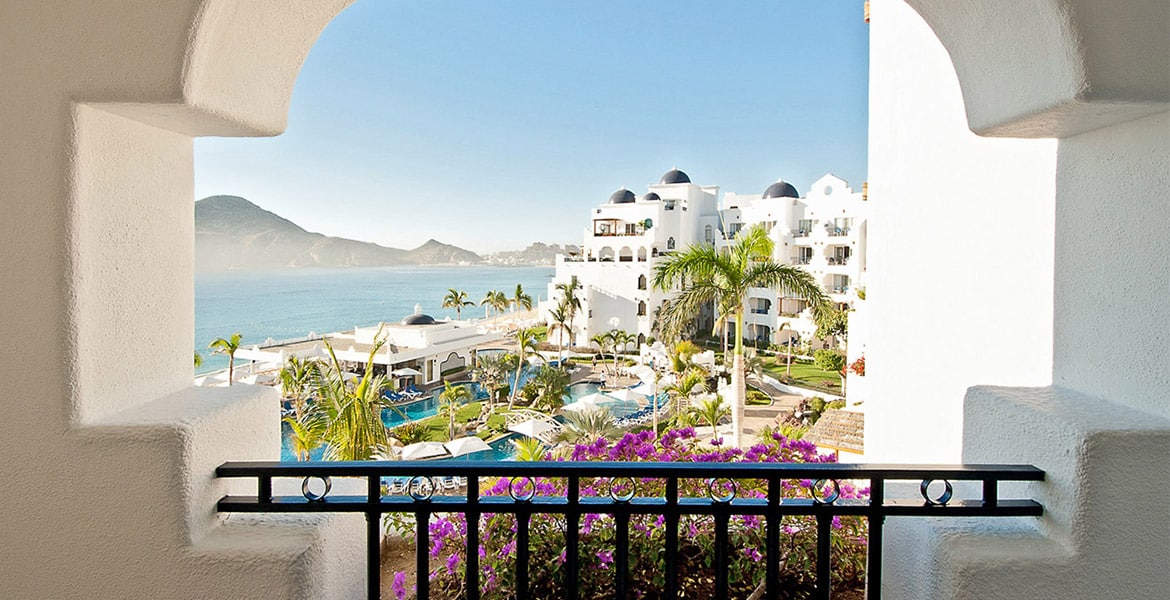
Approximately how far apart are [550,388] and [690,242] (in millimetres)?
13610

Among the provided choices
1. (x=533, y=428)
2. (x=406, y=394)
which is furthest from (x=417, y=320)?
(x=533, y=428)

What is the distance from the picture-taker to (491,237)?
272ft

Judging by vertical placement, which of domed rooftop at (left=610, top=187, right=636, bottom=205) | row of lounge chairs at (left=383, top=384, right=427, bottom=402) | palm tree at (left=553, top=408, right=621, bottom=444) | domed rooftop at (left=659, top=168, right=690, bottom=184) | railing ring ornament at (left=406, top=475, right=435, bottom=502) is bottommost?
row of lounge chairs at (left=383, top=384, right=427, bottom=402)

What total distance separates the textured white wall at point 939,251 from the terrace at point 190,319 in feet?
0.59

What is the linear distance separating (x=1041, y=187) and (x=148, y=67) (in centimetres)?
215

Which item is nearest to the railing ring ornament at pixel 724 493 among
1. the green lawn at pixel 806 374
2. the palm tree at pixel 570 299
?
the green lawn at pixel 806 374

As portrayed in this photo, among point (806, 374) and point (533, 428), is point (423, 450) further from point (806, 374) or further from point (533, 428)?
point (806, 374)

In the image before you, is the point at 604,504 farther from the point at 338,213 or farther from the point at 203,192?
the point at 203,192

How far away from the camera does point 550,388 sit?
24078mm

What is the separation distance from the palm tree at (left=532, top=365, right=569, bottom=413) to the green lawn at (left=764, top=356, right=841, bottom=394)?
9.69m

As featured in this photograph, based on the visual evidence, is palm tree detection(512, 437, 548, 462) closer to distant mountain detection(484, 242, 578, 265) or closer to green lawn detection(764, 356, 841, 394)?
green lawn detection(764, 356, 841, 394)

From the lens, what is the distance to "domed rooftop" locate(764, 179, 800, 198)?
123 ft

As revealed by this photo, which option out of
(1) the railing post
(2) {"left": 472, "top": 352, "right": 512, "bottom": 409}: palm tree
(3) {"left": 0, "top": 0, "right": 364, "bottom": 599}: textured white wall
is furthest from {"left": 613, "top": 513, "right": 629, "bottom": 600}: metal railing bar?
(2) {"left": 472, "top": 352, "right": 512, "bottom": 409}: palm tree

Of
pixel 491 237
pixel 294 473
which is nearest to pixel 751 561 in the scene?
pixel 294 473
